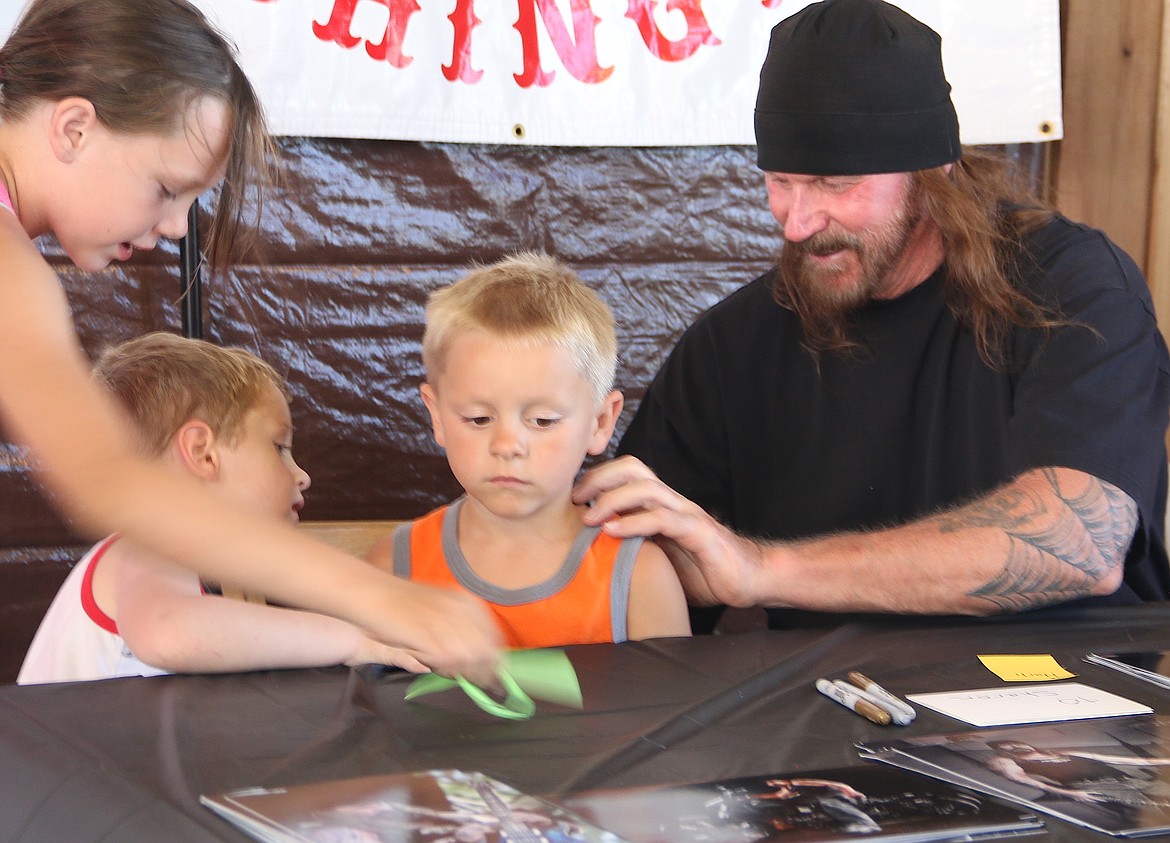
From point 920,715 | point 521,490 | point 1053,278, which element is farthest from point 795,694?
point 1053,278

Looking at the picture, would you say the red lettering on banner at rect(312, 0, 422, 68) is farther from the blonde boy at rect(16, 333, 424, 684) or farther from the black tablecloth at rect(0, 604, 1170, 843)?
the black tablecloth at rect(0, 604, 1170, 843)

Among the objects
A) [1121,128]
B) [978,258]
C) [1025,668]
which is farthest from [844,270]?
[1121,128]

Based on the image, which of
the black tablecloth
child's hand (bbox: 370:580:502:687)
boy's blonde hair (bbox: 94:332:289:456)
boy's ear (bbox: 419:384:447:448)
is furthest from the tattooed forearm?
boy's blonde hair (bbox: 94:332:289:456)

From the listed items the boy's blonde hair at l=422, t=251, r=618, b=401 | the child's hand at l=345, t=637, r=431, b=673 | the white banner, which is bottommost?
the child's hand at l=345, t=637, r=431, b=673

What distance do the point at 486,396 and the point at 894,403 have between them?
604 mm

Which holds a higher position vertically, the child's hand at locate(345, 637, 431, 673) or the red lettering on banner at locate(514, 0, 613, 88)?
the red lettering on banner at locate(514, 0, 613, 88)

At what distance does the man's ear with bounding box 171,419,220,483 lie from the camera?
4.69 ft

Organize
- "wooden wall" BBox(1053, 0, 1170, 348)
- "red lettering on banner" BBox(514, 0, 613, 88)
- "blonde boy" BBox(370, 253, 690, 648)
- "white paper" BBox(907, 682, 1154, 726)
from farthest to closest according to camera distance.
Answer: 1. "wooden wall" BBox(1053, 0, 1170, 348)
2. "red lettering on banner" BBox(514, 0, 613, 88)
3. "blonde boy" BBox(370, 253, 690, 648)
4. "white paper" BBox(907, 682, 1154, 726)

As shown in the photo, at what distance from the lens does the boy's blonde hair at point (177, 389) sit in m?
1.43

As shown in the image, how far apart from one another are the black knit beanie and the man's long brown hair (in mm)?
75

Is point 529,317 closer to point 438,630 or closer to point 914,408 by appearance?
point 914,408

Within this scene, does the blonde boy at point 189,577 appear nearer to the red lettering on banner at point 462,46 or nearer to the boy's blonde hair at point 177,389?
the boy's blonde hair at point 177,389

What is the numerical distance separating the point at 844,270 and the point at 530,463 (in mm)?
577

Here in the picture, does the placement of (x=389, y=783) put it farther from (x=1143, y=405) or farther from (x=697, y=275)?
(x=697, y=275)
